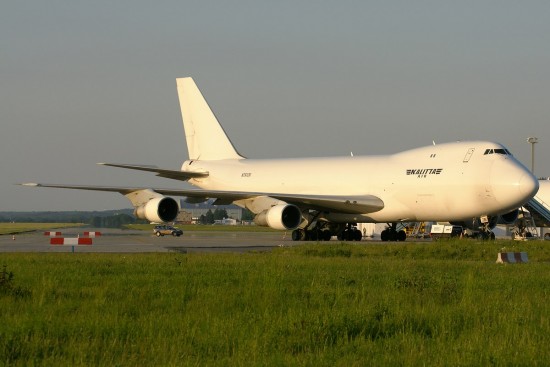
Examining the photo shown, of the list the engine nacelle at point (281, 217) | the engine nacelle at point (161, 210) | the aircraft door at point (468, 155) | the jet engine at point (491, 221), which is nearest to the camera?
the engine nacelle at point (161, 210)

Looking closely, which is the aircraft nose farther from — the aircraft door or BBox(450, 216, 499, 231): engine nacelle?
BBox(450, 216, 499, 231): engine nacelle

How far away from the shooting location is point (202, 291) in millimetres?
13398

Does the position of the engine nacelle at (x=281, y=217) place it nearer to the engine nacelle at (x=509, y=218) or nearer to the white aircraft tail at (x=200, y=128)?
the engine nacelle at (x=509, y=218)

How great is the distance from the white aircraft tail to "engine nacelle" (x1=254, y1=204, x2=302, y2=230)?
11.4 metres

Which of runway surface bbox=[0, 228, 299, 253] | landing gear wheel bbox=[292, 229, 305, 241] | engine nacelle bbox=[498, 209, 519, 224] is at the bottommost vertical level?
runway surface bbox=[0, 228, 299, 253]

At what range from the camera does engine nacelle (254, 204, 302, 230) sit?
36.9m

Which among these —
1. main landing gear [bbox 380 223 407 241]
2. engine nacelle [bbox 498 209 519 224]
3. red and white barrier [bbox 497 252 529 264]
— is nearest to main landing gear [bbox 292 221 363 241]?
main landing gear [bbox 380 223 407 241]

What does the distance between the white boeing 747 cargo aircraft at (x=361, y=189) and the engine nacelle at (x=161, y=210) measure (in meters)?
0.04

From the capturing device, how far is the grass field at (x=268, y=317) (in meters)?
8.34

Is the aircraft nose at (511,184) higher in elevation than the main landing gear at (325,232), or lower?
higher

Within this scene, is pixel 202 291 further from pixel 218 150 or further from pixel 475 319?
pixel 218 150

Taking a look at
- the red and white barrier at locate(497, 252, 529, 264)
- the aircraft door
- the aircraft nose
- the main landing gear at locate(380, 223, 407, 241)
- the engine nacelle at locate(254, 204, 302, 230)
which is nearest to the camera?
the red and white barrier at locate(497, 252, 529, 264)

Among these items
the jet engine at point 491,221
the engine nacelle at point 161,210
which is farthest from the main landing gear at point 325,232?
the engine nacelle at point 161,210

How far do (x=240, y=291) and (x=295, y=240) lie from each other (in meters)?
29.1
